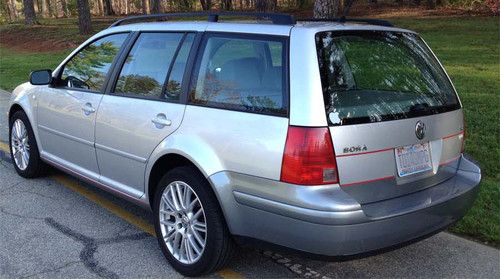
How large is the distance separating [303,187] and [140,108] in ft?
5.05

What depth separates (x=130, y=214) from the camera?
4.73 m

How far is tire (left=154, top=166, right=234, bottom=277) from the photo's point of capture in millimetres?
3375

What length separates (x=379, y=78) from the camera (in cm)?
376

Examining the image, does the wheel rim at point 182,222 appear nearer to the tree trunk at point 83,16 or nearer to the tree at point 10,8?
the tree trunk at point 83,16

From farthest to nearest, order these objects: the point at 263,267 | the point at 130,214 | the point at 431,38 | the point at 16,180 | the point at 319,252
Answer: the point at 431,38
the point at 16,180
the point at 130,214
the point at 263,267
the point at 319,252

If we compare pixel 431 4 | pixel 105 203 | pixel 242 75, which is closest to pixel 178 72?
pixel 242 75

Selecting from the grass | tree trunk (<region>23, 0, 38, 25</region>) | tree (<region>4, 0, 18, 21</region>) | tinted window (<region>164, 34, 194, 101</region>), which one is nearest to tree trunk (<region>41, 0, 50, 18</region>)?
tree (<region>4, 0, 18, 21</region>)

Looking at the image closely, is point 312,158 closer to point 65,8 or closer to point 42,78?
point 42,78

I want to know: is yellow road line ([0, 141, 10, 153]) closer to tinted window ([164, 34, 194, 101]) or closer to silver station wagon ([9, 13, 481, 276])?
silver station wagon ([9, 13, 481, 276])

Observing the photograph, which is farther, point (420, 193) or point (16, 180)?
point (16, 180)

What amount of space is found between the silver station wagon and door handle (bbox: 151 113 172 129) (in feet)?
0.05

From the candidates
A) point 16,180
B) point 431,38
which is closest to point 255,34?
point 16,180

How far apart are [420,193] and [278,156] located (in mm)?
956

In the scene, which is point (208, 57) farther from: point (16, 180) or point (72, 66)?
point (16, 180)
